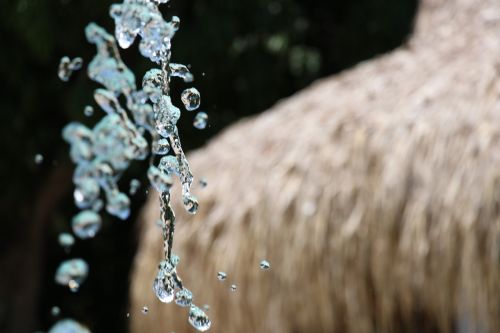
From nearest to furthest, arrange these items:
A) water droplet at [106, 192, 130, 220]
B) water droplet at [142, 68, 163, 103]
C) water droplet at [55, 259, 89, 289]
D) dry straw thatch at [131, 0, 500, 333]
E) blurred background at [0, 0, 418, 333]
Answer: water droplet at [55, 259, 89, 289], water droplet at [106, 192, 130, 220], water droplet at [142, 68, 163, 103], dry straw thatch at [131, 0, 500, 333], blurred background at [0, 0, 418, 333]

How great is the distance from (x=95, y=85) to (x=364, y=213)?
213cm

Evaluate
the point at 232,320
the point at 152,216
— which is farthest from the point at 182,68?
the point at 152,216

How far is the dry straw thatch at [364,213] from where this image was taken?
3.24m

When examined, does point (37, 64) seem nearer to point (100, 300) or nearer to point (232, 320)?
point (100, 300)

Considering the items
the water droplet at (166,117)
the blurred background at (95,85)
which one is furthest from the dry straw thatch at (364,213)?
the blurred background at (95,85)

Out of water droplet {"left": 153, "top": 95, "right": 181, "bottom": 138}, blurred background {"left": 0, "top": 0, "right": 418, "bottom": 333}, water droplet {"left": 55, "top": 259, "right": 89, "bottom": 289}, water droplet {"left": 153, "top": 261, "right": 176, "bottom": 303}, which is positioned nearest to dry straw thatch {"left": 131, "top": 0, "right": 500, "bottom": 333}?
water droplet {"left": 153, "top": 261, "right": 176, "bottom": 303}

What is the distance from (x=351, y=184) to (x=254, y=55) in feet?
8.29

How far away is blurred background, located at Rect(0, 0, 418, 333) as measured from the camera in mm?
5512

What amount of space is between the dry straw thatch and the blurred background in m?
1.52

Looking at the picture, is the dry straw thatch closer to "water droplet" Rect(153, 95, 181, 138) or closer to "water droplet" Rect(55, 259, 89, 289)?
"water droplet" Rect(153, 95, 181, 138)

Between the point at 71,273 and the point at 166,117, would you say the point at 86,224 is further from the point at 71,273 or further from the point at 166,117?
the point at 166,117

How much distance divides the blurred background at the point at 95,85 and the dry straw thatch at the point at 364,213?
60.0 inches

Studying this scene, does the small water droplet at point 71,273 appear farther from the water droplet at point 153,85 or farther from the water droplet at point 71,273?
the water droplet at point 153,85

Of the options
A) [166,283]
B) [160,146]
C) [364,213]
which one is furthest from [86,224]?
[364,213]
